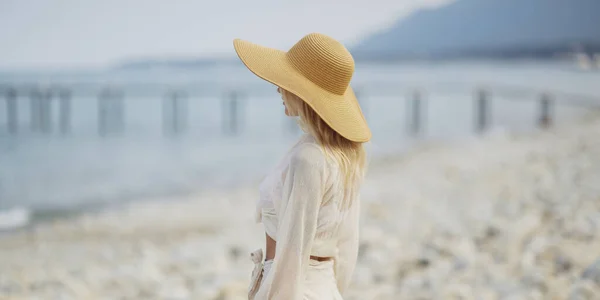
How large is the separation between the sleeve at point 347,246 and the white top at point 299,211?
0.07 meters

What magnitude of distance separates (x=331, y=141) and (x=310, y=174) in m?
0.11

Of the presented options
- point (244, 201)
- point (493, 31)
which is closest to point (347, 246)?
point (244, 201)

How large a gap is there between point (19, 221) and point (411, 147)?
28.5 feet

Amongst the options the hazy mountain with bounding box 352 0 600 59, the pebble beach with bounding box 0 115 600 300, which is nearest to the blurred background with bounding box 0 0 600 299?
the pebble beach with bounding box 0 115 600 300

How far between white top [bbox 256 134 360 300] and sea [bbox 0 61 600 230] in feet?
0.90

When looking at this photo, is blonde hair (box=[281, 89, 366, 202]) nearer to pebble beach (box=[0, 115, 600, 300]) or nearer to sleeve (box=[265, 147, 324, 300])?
sleeve (box=[265, 147, 324, 300])

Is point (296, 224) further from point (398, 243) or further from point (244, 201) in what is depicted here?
point (244, 201)

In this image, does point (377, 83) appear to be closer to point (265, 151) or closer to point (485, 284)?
point (265, 151)

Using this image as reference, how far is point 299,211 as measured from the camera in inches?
49.9

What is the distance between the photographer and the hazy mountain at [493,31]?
31.1 metres

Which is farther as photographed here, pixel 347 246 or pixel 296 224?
pixel 347 246

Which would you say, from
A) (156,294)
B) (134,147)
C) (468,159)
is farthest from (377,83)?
(156,294)

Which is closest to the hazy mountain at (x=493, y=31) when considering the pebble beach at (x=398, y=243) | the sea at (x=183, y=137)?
the sea at (x=183, y=137)

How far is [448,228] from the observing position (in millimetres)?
4105
